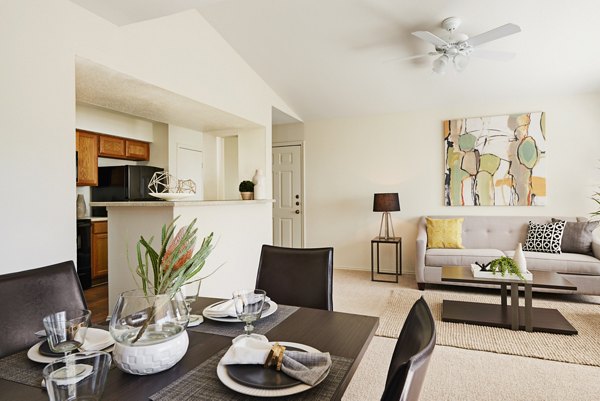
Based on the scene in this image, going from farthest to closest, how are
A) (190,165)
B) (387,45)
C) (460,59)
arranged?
(190,165), (387,45), (460,59)

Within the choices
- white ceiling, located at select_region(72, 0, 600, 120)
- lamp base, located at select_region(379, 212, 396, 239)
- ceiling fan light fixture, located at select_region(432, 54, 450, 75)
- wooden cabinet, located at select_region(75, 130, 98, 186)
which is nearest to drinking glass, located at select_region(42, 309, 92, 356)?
white ceiling, located at select_region(72, 0, 600, 120)

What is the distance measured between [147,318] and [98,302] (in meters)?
3.50

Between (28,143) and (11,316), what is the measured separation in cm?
120

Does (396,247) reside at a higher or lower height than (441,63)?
lower

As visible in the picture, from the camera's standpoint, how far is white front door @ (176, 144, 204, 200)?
5.55m

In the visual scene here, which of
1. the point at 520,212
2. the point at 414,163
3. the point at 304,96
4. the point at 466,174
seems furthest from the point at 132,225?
the point at 520,212

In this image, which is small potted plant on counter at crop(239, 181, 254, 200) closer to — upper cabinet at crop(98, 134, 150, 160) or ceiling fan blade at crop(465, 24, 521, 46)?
upper cabinet at crop(98, 134, 150, 160)

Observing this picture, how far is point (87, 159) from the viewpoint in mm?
4695

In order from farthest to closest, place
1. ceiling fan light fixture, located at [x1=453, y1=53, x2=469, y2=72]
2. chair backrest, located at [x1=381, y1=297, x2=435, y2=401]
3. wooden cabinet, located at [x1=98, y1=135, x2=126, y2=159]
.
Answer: wooden cabinet, located at [x1=98, y1=135, x2=126, y2=159]
ceiling fan light fixture, located at [x1=453, y1=53, x2=469, y2=72]
chair backrest, located at [x1=381, y1=297, x2=435, y2=401]

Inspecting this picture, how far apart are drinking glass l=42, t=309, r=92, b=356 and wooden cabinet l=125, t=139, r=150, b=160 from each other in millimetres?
4688

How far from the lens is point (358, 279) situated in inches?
190

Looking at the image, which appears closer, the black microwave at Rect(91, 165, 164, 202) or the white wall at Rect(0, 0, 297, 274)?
the white wall at Rect(0, 0, 297, 274)

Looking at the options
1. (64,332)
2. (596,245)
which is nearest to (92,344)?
(64,332)

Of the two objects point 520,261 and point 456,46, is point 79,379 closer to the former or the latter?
point 520,261
